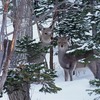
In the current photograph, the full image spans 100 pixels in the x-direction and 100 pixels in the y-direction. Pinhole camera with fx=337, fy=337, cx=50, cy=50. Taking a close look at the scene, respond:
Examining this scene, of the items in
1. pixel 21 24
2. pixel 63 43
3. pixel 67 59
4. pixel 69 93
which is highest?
pixel 63 43

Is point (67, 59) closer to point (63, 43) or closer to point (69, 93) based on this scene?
point (63, 43)

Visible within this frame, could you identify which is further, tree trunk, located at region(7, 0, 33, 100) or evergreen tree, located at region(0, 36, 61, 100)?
evergreen tree, located at region(0, 36, 61, 100)

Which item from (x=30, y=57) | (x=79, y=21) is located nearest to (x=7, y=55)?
(x=30, y=57)

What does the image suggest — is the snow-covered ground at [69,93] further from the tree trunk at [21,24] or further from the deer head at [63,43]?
the tree trunk at [21,24]

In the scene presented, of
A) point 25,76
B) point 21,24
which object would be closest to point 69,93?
point 25,76

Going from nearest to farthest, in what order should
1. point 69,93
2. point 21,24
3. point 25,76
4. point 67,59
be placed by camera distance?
point 21,24 → point 25,76 → point 69,93 → point 67,59

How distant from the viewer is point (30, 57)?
5.11 meters

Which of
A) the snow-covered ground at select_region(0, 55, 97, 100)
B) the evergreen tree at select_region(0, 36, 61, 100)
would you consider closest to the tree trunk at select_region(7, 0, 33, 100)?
the evergreen tree at select_region(0, 36, 61, 100)

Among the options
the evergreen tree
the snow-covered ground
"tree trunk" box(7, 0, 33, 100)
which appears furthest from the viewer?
the snow-covered ground

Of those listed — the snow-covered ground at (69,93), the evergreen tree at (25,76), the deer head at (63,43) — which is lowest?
the snow-covered ground at (69,93)

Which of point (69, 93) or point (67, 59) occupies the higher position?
point (67, 59)

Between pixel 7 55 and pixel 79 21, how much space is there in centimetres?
860

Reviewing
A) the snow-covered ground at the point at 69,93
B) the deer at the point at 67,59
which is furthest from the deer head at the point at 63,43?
the snow-covered ground at the point at 69,93

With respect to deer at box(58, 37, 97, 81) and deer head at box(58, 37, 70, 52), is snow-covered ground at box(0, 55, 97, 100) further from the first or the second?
deer head at box(58, 37, 70, 52)
